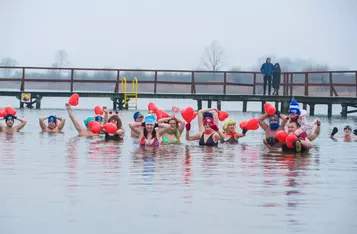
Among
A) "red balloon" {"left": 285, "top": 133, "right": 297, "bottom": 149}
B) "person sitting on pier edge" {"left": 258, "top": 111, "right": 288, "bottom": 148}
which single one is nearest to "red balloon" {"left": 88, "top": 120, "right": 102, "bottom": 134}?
"person sitting on pier edge" {"left": 258, "top": 111, "right": 288, "bottom": 148}

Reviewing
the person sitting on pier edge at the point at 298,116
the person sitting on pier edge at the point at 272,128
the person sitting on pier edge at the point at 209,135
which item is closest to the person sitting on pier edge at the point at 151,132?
the person sitting on pier edge at the point at 209,135

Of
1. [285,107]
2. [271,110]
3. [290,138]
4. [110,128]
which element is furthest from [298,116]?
[285,107]

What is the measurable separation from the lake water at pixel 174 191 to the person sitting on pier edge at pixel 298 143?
23 centimetres

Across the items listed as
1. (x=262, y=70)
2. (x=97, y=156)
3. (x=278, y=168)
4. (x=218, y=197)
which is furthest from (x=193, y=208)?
(x=262, y=70)

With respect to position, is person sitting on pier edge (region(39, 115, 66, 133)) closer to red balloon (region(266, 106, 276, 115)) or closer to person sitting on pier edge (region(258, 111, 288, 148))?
person sitting on pier edge (region(258, 111, 288, 148))

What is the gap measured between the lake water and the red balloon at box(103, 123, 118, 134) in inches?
73.8

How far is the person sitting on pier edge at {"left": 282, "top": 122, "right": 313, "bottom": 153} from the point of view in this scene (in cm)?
1562

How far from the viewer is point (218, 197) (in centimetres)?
1002

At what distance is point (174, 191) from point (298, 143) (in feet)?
19.1

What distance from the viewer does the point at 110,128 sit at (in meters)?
18.5

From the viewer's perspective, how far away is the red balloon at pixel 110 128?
18516mm

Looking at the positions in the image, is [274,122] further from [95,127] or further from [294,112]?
[95,127]

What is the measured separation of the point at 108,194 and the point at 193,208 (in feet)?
4.26

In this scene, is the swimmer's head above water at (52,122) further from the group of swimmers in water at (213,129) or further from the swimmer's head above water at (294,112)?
the swimmer's head above water at (294,112)
